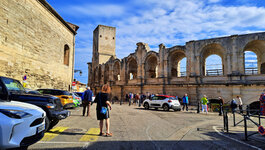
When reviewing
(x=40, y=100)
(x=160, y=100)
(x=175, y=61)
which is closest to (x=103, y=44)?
(x=175, y=61)

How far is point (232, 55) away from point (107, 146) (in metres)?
21.5

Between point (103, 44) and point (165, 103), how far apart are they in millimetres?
31860

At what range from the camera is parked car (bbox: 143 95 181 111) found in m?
15.6

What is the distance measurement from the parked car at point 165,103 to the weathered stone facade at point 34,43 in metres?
12.0

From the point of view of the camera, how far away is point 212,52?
77.8ft

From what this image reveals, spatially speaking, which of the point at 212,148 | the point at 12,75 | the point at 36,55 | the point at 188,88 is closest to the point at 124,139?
the point at 212,148

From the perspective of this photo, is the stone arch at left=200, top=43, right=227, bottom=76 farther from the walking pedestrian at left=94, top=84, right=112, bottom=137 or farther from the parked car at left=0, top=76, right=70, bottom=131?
the parked car at left=0, top=76, right=70, bottom=131

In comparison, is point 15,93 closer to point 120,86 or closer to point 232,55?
point 232,55

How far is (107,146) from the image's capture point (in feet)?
14.9

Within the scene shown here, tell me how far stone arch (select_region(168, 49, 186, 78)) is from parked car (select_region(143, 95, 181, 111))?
9026mm

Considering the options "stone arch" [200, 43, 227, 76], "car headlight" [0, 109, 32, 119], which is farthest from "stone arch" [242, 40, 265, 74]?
"car headlight" [0, 109, 32, 119]

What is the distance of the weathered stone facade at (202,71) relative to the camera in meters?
19.2

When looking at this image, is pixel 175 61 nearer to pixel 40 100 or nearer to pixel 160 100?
pixel 160 100

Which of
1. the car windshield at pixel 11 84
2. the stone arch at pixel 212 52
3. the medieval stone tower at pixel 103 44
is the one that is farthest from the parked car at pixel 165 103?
the medieval stone tower at pixel 103 44
